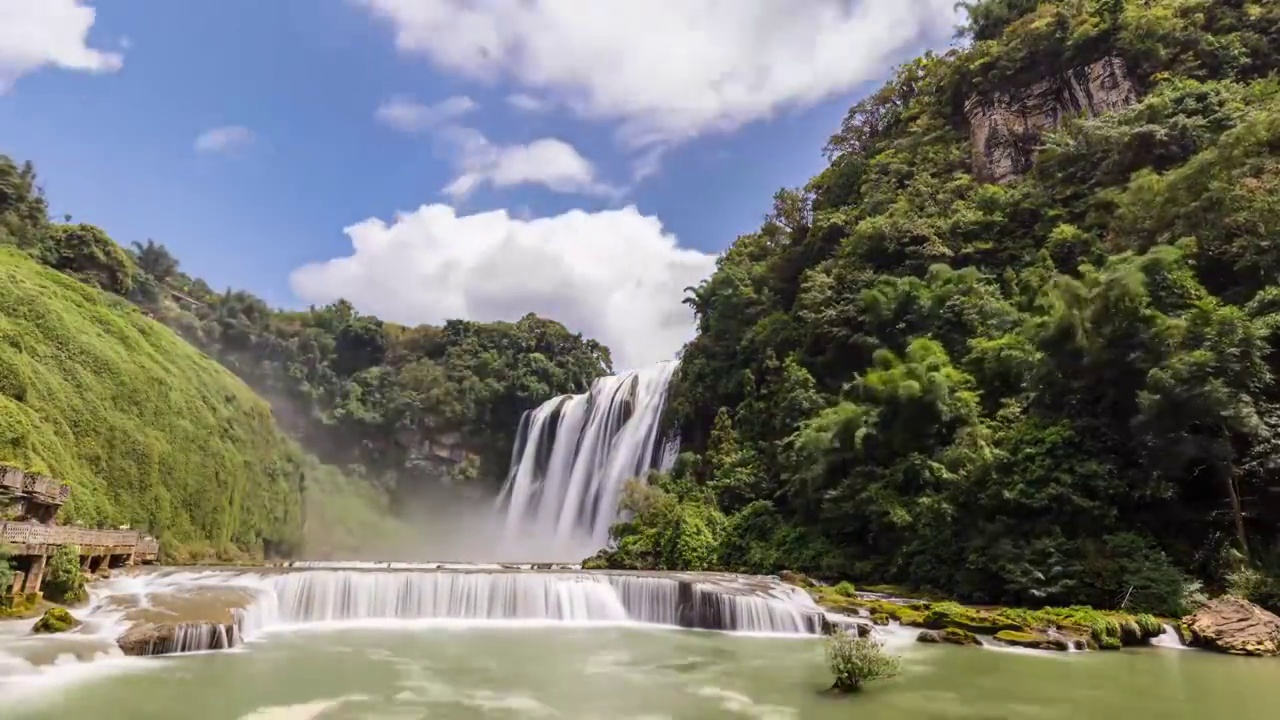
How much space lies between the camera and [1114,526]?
14195 millimetres

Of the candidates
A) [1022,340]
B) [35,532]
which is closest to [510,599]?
[35,532]

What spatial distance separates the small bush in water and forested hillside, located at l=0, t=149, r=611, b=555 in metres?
14.7

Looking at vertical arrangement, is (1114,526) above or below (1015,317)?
below

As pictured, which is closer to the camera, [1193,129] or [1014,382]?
[1014,382]

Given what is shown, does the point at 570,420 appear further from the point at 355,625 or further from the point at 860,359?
the point at 355,625

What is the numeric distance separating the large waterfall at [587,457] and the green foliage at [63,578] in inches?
765

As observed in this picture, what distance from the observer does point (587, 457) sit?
33.5m

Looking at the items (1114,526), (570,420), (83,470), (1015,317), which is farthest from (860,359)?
(83,470)

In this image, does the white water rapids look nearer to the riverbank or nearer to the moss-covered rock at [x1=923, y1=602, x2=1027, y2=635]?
the moss-covered rock at [x1=923, y1=602, x2=1027, y2=635]

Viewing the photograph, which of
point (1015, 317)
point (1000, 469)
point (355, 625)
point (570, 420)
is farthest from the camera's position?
point (570, 420)

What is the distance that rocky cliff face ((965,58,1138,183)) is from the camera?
2697 cm

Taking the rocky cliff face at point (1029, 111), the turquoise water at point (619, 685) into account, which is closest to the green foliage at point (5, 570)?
the turquoise water at point (619, 685)

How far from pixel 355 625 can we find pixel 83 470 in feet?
24.9

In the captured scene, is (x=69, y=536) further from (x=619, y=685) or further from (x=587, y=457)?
(x=587, y=457)
